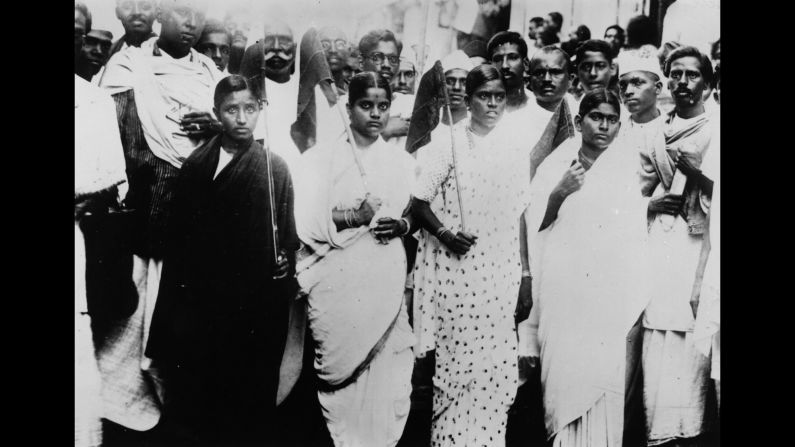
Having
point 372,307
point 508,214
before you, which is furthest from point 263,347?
point 508,214

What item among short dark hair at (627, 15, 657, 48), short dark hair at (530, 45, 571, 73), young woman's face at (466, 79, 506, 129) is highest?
short dark hair at (627, 15, 657, 48)

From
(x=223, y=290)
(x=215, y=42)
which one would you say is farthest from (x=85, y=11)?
(x=223, y=290)

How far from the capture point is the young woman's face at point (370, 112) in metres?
4.17

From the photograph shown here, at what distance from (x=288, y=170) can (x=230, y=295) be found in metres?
0.75

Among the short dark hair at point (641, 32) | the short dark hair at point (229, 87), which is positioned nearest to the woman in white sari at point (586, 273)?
the short dark hair at point (641, 32)

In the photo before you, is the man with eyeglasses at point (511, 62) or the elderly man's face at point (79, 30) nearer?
the elderly man's face at point (79, 30)

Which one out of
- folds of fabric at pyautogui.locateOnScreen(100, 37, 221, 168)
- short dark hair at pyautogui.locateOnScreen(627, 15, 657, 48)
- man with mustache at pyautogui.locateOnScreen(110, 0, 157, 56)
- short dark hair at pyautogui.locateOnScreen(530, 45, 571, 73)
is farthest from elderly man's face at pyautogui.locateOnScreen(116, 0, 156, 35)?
short dark hair at pyautogui.locateOnScreen(627, 15, 657, 48)

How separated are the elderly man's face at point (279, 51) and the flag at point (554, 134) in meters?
1.43

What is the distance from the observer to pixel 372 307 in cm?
416

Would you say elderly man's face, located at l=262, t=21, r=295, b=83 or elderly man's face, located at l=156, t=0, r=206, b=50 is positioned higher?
elderly man's face, located at l=156, t=0, r=206, b=50

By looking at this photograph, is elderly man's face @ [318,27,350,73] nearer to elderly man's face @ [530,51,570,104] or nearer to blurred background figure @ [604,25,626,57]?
elderly man's face @ [530,51,570,104]

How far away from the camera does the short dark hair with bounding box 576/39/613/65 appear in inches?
169

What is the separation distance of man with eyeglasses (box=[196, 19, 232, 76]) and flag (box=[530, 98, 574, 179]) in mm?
1770

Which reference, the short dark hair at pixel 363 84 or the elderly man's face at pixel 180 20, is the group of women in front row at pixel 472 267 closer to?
the short dark hair at pixel 363 84
